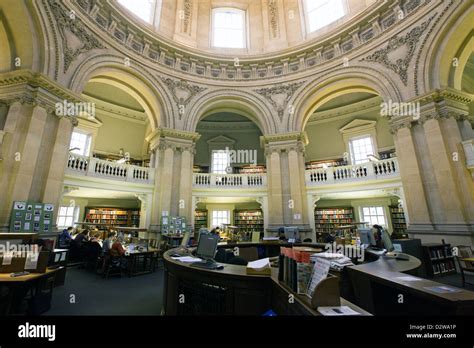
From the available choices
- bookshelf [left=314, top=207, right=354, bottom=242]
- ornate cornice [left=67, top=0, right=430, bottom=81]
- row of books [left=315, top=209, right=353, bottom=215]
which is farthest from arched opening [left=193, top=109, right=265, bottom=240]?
row of books [left=315, top=209, right=353, bottom=215]

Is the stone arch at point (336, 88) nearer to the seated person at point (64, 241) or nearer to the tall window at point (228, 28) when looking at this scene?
the tall window at point (228, 28)

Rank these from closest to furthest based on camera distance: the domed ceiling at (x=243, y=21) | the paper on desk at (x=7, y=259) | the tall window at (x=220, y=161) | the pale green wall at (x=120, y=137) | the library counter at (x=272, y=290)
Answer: the library counter at (x=272, y=290) → the paper on desk at (x=7, y=259) → the domed ceiling at (x=243, y=21) → the pale green wall at (x=120, y=137) → the tall window at (x=220, y=161)

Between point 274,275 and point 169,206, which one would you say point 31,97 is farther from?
point 274,275

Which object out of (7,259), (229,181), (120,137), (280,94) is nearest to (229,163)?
(229,181)

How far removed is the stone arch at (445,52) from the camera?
7134mm

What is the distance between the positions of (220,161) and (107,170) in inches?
296

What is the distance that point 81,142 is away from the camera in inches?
506

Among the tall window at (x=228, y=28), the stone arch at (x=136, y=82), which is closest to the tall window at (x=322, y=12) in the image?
the tall window at (x=228, y=28)

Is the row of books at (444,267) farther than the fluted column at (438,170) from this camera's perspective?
No

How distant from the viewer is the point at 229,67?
1216 centimetres

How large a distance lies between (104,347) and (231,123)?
15.2m

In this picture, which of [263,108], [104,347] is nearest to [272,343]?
[104,347]

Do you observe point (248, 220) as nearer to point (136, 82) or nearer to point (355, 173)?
point (355, 173)

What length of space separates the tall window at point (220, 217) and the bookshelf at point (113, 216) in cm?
471
